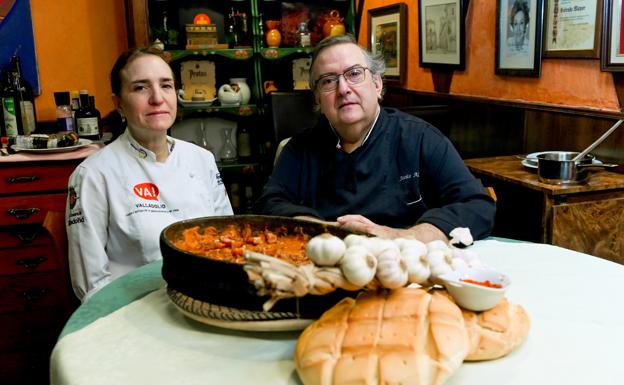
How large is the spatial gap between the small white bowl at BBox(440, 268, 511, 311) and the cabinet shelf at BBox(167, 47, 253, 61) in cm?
330

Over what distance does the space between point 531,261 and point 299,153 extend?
0.97 meters

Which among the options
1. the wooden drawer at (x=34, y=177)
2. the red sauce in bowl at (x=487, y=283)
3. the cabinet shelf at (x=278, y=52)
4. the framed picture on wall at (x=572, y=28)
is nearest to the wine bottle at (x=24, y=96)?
the wooden drawer at (x=34, y=177)

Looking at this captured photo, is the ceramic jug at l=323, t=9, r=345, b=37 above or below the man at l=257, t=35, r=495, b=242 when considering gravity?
above

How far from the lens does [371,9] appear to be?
16.2 feet

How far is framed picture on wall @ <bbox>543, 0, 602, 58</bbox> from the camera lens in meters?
2.71

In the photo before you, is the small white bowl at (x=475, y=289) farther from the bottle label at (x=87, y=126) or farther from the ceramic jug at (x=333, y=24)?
the ceramic jug at (x=333, y=24)

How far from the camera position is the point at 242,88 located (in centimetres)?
418

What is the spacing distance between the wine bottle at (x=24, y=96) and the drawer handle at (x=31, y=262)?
2.84ft

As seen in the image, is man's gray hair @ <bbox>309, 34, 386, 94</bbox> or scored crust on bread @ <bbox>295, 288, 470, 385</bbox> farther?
man's gray hair @ <bbox>309, 34, 386, 94</bbox>

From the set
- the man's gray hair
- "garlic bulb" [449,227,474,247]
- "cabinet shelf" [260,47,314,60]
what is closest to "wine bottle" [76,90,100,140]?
"cabinet shelf" [260,47,314,60]

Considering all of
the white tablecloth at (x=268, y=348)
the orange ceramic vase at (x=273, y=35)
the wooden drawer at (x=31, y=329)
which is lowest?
the wooden drawer at (x=31, y=329)

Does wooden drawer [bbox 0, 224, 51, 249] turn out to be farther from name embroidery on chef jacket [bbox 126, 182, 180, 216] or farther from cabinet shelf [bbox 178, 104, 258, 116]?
name embroidery on chef jacket [bbox 126, 182, 180, 216]

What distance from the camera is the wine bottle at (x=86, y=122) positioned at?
11.5 ft

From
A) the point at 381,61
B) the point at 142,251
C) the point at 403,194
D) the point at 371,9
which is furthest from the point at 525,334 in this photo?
the point at 371,9
